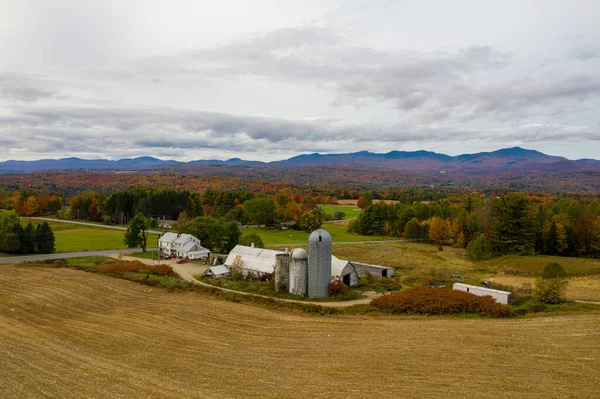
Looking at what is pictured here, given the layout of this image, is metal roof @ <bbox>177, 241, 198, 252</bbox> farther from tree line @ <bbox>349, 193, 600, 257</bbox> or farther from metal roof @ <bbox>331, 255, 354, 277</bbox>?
tree line @ <bbox>349, 193, 600, 257</bbox>

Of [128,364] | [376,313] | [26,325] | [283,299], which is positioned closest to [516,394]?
[376,313]

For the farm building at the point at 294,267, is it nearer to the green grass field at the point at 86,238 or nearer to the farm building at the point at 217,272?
the farm building at the point at 217,272

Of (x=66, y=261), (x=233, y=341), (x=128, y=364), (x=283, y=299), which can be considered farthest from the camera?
(x=66, y=261)

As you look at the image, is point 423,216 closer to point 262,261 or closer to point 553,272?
point 553,272

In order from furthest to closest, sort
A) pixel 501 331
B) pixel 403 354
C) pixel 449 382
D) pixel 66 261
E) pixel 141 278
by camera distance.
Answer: pixel 66 261
pixel 141 278
pixel 501 331
pixel 403 354
pixel 449 382

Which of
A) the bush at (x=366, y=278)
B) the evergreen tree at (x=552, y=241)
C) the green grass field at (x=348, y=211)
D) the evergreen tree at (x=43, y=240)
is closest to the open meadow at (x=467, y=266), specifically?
the bush at (x=366, y=278)

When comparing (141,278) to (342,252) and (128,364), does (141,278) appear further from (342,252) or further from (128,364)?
(342,252)

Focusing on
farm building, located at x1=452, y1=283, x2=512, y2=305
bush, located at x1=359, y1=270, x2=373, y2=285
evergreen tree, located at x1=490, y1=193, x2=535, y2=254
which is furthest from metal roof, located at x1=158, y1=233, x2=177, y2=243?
evergreen tree, located at x1=490, y1=193, x2=535, y2=254
